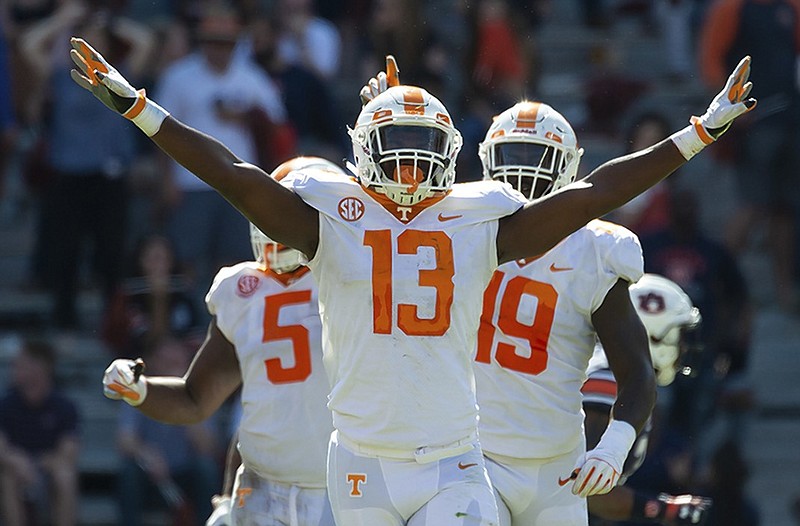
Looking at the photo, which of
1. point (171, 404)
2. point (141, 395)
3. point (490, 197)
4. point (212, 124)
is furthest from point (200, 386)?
point (212, 124)

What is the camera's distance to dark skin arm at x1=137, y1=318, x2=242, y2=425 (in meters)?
5.98

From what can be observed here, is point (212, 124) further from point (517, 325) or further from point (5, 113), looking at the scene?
point (517, 325)

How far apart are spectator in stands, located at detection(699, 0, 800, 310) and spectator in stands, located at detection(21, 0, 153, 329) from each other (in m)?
3.68

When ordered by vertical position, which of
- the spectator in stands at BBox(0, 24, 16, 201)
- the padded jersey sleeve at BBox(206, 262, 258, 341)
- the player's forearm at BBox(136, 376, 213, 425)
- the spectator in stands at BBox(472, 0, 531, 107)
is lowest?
the player's forearm at BBox(136, 376, 213, 425)

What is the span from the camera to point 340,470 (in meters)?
5.06

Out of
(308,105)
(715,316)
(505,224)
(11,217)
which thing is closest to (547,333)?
(505,224)

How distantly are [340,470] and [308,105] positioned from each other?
5904mm

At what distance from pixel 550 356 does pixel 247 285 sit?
3.82 feet

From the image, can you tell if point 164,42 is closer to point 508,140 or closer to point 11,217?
point 11,217

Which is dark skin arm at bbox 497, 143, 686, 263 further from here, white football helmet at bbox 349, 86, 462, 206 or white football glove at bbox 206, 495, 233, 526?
white football glove at bbox 206, 495, 233, 526

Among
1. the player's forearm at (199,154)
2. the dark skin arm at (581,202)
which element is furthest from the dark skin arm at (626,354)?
the player's forearm at (199,154)

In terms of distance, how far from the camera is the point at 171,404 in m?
5.98

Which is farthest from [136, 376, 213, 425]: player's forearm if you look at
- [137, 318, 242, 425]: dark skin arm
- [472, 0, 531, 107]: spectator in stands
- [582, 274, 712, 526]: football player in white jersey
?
[472, 0, 531, 107]: spectator in stands

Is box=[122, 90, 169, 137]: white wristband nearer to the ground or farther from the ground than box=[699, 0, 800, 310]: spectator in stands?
nearer to the ground
